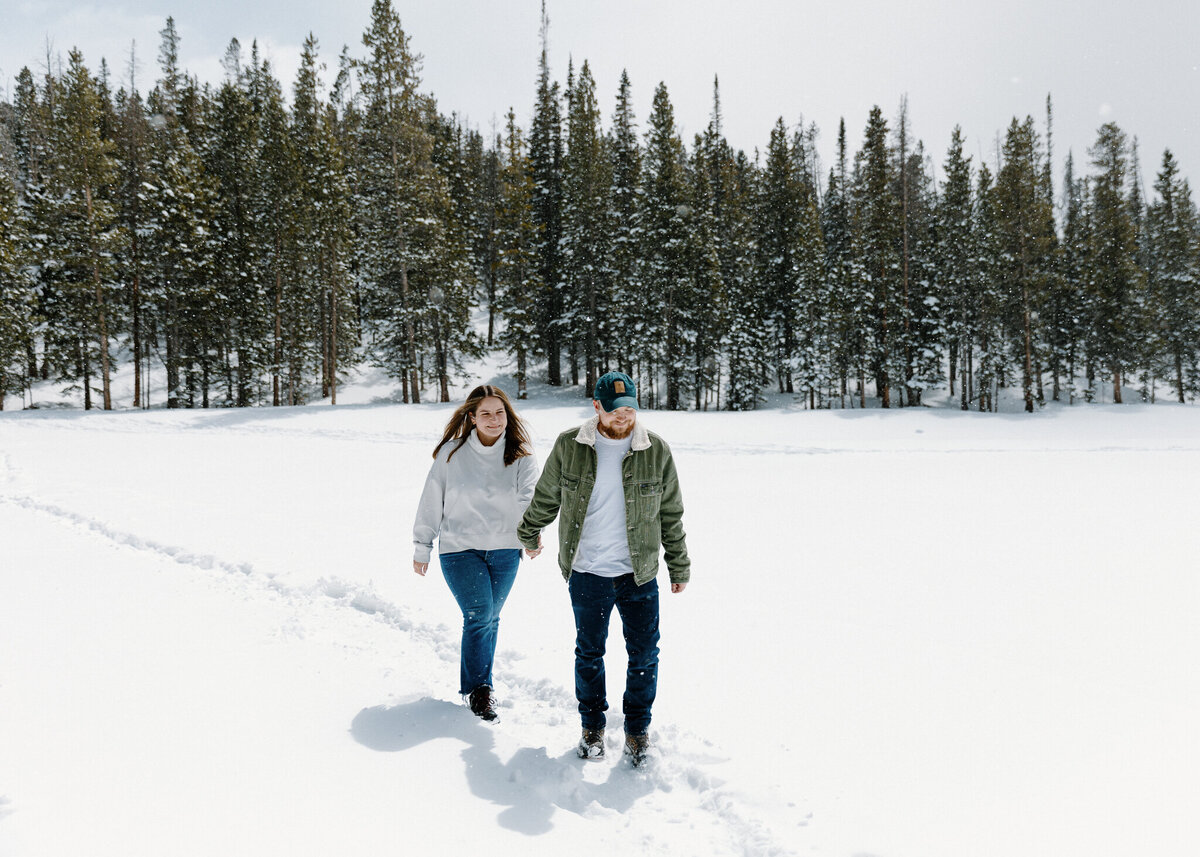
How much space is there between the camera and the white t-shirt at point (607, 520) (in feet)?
11.4

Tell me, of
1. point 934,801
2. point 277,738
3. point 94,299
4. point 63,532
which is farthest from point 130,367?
point 934,801

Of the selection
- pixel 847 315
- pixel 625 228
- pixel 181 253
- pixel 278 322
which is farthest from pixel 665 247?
pixel 181 253

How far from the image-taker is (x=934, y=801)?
3.39 meters

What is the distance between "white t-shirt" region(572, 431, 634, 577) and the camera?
11.4 ft

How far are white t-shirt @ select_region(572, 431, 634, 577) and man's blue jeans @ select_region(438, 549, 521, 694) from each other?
2.33 feet

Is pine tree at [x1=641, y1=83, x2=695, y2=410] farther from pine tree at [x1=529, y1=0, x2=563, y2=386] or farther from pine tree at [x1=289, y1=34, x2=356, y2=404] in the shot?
pine tree at [x1=289, y1=34, x2=356, y2=404]

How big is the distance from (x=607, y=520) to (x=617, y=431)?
0.49m

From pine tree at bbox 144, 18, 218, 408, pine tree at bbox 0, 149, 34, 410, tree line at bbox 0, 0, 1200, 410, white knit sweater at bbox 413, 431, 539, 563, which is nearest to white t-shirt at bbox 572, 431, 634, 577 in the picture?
white knit sweater at bbox 413, 431, 539, 563

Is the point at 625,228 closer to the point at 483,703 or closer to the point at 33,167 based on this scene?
the point at 483,703

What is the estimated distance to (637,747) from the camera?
362cm

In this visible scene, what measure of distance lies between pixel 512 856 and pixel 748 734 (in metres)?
1.81

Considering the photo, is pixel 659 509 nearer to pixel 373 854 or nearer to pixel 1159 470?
pixel 373 854

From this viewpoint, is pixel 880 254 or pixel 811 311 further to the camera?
pixel 811 311

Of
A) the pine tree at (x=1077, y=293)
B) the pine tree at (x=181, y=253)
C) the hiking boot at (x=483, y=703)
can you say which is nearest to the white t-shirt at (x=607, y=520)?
the hiking boot at (x=483, y=703)
